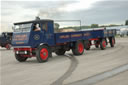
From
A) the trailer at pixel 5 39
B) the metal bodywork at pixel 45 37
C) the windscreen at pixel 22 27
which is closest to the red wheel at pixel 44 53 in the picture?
the metal bodywork at pixel 45 37

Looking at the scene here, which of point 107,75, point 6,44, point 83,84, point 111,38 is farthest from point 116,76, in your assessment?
point 6,44

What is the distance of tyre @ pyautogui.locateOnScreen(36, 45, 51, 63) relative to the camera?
35.4 feet

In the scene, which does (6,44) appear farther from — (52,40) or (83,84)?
(83,84)

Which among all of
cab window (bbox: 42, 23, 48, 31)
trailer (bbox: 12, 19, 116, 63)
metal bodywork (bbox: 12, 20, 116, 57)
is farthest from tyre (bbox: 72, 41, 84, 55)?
cab window (bbox: 42, 23, 48, 31)

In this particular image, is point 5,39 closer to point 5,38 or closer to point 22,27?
point 5,38

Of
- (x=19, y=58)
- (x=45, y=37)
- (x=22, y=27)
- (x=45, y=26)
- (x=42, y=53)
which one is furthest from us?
(x=19, y=58)

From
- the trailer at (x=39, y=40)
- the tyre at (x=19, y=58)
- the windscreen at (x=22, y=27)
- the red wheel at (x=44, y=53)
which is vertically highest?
the windscreen at (x=22, y=27)

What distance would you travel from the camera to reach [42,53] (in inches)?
435

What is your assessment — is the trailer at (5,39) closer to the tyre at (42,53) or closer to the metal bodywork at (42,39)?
the metal bodywork at (42,39)

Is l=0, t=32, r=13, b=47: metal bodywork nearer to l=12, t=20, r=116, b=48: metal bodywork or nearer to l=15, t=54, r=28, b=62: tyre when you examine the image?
l=15, t=54, r=28, b=62: tyre

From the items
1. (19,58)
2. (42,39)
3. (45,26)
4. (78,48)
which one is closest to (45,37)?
(42,39)

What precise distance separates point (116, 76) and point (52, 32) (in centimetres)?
619

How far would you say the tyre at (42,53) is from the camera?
10805 millimetres

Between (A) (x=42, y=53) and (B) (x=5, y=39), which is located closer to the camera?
(A) (x=42, y=53)
